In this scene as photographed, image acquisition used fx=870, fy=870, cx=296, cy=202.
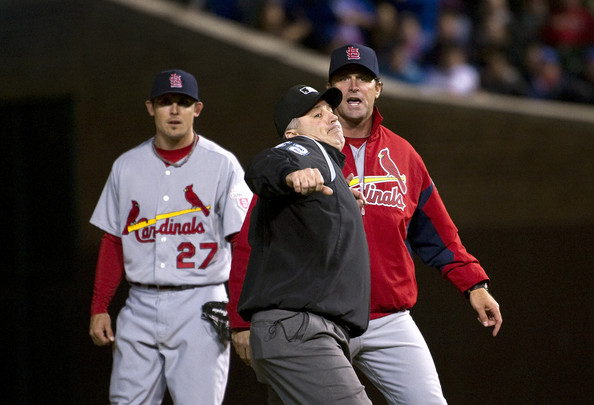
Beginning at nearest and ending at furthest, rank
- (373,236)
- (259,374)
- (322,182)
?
1. (322,182)
2. (259,374)
3. (373,236)

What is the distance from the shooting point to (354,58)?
13.2 ft

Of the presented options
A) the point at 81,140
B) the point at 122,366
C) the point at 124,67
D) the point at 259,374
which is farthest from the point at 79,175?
the point at 259,374

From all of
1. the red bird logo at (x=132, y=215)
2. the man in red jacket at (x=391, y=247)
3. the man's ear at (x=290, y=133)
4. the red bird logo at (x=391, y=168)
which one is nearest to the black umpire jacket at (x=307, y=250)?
the man's ear at (x=290, y=133)

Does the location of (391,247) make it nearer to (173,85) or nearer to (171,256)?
(171,256)

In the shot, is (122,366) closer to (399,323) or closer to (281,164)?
(399,323)

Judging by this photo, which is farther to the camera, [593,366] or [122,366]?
[593,366]

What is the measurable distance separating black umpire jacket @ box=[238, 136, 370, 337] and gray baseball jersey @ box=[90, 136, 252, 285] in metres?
1.22

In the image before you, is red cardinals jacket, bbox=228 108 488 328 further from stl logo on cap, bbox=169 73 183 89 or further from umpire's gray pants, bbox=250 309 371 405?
stl logo on cap, bbox=169 73 183 89

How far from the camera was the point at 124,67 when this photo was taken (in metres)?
6.00

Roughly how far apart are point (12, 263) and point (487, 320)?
386 cm

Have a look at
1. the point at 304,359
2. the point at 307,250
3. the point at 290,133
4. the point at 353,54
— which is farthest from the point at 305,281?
the point at 353,54

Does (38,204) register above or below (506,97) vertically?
below

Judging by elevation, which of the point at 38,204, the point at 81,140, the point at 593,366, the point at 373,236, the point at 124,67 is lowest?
the point at 593,366

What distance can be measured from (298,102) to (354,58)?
2.63ft
